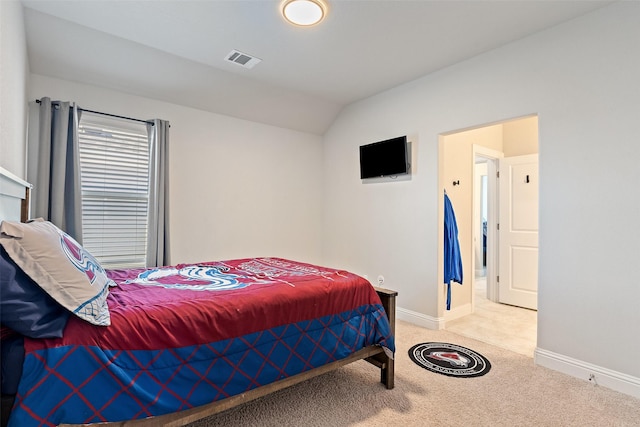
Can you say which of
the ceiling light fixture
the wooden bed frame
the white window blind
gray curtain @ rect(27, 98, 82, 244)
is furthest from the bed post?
gray curtain @ rect(27, 98, 82, 244)

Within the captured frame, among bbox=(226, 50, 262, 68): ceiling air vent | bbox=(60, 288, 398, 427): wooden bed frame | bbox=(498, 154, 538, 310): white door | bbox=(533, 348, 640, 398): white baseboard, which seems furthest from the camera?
bbox=(498, 154, 538, 310): white door

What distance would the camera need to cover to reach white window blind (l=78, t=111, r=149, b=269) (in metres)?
3.04


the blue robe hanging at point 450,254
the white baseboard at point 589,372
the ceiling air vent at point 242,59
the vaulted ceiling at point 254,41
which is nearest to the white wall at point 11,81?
the vaulted ceiling at point 254,41

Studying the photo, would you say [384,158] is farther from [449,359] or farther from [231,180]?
[449,359]

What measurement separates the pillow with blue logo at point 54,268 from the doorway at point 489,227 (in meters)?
3.10

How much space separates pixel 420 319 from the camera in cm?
341

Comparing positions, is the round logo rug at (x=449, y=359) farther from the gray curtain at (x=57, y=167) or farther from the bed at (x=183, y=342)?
the gray curtain at (x=57, y=167)

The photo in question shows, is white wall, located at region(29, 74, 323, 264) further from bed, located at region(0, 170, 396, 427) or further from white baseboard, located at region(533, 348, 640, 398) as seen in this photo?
white baseboard, located at region(533, 348, 640, 398)

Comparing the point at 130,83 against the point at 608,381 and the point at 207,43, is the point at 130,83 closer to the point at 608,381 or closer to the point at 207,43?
the point at 207,43

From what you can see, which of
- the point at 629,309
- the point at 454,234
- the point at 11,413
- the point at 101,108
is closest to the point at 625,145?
the point at 629,309

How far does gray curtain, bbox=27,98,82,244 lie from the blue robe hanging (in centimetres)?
351

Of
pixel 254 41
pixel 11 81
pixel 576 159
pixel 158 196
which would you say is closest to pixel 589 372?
pixel 576 159

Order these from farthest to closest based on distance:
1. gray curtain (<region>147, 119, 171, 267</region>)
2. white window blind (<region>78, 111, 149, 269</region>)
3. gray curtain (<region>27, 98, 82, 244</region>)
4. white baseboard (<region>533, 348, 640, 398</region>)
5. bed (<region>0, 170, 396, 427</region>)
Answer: gray curtain (<region>147, 119, 171, 267</region>), white window blind (<region>78, 111, 149, 269</region>), gray curtain (<region>27, 98, 82, 244</region>), white baseboard (<region>533, 348, 640, 398</region>), bed (<region>0, 170, 396, 427</region>)

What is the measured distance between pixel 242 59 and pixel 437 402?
10.5 ft
